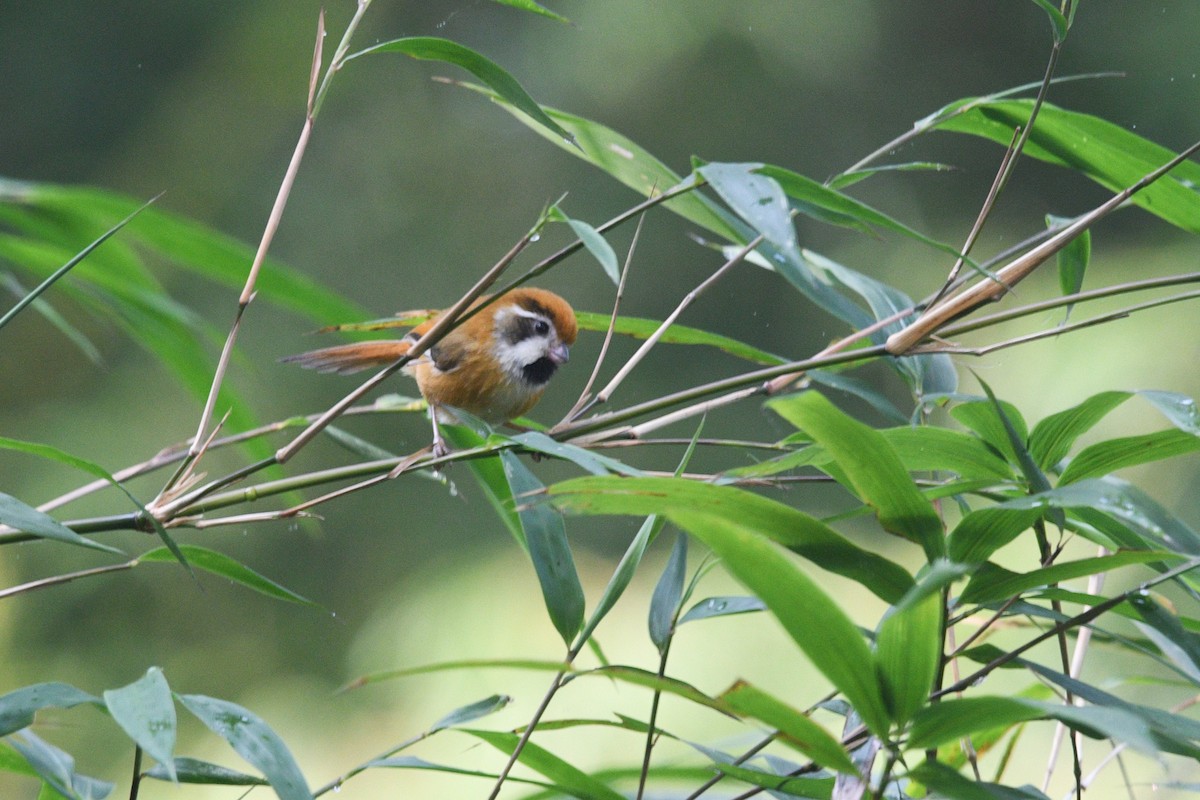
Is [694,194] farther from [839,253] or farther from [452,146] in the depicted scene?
[452,146]

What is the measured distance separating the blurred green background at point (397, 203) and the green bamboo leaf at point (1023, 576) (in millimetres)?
3505

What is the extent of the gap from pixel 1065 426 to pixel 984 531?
0.61 ft

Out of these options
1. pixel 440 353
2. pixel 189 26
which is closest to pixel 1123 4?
pixel 440 353

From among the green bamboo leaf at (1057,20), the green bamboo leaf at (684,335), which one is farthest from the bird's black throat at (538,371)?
the green bamboo leaf at (1057,20)

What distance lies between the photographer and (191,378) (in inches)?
53.0

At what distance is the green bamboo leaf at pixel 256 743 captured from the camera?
0.75m

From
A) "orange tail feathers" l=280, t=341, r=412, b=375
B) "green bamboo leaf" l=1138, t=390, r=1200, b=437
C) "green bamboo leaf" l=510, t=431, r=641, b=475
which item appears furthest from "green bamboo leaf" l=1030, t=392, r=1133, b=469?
"orange tail feathers" l=280, t=341, r=412, b=375

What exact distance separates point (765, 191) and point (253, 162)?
5014 mm

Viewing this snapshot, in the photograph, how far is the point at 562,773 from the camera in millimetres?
883

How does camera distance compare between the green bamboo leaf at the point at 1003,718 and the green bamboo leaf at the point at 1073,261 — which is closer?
the green bamboo leaf at the point at 1003,718

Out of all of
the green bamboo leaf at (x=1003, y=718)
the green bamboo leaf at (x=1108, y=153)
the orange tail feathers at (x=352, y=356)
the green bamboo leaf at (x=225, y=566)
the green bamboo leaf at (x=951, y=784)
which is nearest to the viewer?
the green bamboo leaf at (x=1003, y=718)

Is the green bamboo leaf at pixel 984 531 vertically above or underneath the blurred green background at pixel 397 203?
underneath

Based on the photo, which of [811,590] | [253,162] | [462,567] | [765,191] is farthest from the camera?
[253,162]

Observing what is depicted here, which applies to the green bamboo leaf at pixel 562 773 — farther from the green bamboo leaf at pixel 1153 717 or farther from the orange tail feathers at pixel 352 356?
the orange tail feathers at pixel 352 356
